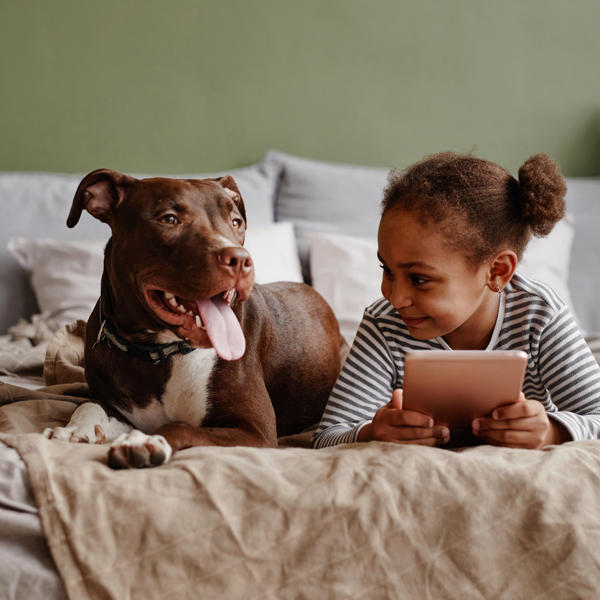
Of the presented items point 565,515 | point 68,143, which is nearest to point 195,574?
point 565,515

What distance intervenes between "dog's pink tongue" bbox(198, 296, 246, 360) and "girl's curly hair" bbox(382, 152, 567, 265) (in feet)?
1.52

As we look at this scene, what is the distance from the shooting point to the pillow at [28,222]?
117 inches

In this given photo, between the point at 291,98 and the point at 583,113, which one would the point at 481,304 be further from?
the point at 583,113

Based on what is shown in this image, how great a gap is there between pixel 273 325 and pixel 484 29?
250cm

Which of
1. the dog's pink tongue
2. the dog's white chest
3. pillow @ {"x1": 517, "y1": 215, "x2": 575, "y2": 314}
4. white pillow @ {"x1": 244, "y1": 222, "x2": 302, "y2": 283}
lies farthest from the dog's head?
pillow @ {"x1": 517, "y1": 215, "x2": 575, "y2": 314}

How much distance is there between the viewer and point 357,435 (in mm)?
1679

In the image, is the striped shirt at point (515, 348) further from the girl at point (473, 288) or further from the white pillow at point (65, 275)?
the white pillow at point (65, 275)

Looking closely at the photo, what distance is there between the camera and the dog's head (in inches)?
63.8

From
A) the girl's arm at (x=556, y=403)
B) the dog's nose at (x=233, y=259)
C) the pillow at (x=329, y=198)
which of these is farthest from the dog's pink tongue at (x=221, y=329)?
the pillow at (x=329, y=198)

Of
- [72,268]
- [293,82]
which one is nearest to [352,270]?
[72,268]

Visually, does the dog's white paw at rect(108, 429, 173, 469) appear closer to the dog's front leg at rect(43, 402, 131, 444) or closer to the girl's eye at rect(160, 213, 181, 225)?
the dog's front leg at rect(43, 402, 131, 444)

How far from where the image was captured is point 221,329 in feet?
5.44

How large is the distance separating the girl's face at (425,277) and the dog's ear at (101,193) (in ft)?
2.10

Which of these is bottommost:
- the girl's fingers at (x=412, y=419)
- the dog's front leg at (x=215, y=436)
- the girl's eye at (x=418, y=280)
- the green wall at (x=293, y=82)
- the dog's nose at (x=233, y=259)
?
the dog's front leg at (x=215, y=436)
